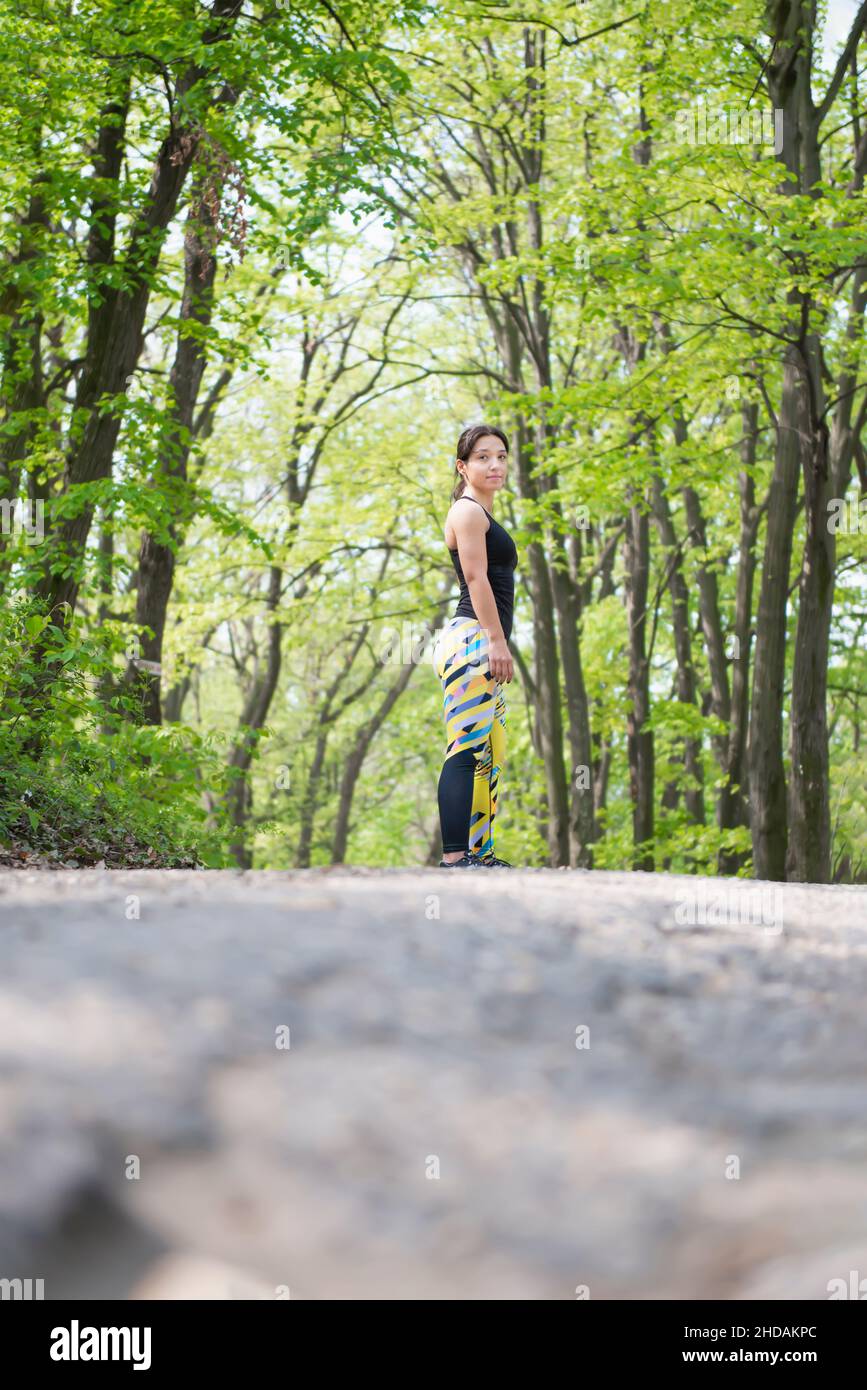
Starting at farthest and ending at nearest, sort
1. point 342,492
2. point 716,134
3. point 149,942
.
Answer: point 342,492, point 716,134, point 149,942

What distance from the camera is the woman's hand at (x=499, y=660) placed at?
589 cm

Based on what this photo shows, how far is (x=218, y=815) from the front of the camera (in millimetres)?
9266

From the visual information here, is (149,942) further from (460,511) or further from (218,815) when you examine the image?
(218,815)

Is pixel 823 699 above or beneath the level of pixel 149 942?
above

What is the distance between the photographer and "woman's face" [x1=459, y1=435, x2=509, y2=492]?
6.07 meters

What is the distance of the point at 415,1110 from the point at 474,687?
3833mm

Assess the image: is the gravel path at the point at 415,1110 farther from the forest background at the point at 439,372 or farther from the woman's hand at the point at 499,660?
the forest background at the point at 439,372

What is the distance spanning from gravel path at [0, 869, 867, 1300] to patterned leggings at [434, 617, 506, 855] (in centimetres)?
257

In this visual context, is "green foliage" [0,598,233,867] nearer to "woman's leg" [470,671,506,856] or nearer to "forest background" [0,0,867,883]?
"forest background" [0,0,867,883]

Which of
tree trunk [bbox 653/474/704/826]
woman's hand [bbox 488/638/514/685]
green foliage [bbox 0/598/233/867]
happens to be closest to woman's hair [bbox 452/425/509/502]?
woman's hand [bbox 488/638/514/685]

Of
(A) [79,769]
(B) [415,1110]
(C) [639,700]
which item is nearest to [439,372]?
(C) [639,700]

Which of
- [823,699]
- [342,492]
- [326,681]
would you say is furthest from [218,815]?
[326,681]

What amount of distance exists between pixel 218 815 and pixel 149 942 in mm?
6433

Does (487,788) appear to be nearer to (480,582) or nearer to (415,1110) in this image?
(480,582)
